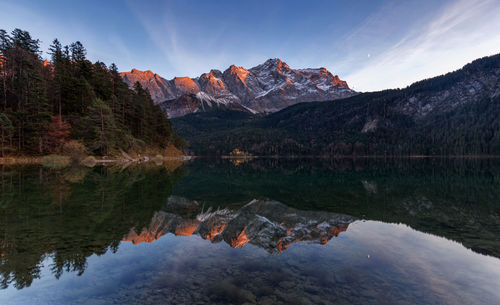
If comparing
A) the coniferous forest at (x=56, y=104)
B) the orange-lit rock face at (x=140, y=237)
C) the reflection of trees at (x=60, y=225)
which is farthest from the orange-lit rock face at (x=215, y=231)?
the coniferous forest at (x=56, y=104)

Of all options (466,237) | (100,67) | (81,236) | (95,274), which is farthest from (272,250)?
(100,67)

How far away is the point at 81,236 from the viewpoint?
947 cm

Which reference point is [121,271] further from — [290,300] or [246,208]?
[246,208]

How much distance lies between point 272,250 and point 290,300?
3.74m

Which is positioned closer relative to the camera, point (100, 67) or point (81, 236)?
point (81, 236)

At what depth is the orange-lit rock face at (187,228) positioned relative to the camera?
456 inches

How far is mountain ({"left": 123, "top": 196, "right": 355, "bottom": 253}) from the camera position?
10.5 meters

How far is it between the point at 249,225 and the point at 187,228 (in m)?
3.27

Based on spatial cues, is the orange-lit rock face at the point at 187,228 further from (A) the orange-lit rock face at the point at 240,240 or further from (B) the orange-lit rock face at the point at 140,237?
→ (A) the orange-lit rock face at the point at 240,240

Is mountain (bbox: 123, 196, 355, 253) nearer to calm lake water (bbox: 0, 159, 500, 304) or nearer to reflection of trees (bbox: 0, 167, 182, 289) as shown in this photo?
calm lake water (bbox: 0, 159, 500, 304)

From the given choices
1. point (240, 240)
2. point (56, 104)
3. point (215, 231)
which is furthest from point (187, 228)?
point (56, 104)

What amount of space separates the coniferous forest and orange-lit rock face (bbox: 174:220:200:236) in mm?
59996

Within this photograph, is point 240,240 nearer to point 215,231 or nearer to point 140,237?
point 215,231

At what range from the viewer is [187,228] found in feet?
40.4
